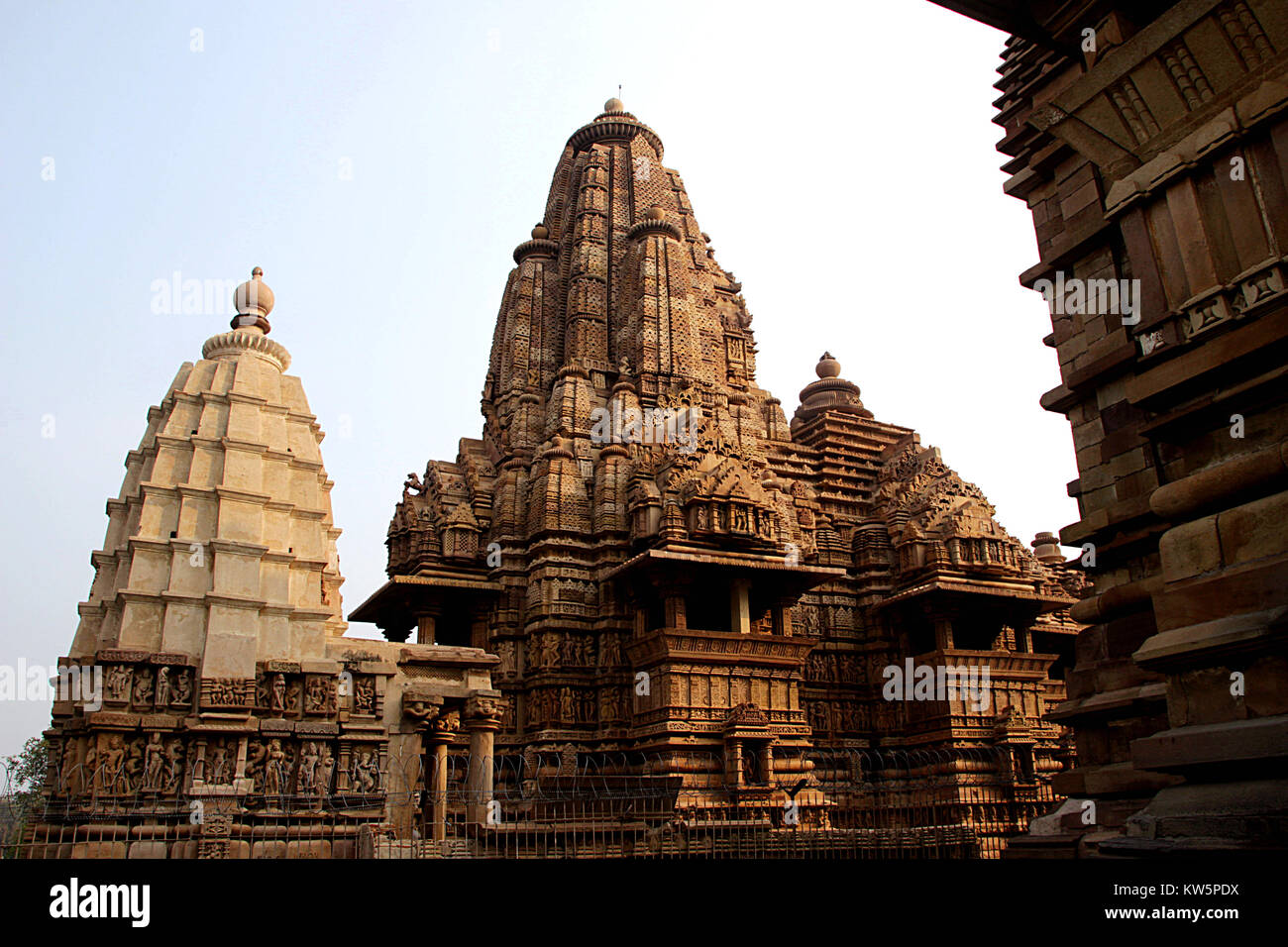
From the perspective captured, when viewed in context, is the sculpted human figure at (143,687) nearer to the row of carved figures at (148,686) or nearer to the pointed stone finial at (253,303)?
the row of carved figures at (148,686)

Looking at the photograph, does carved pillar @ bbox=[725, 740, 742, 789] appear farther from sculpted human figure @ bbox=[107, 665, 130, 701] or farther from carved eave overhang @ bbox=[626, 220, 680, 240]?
carved eave overhang @ bbox=[626, 220, 680, 240]

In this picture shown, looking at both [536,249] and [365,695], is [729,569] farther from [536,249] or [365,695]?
[536,249]

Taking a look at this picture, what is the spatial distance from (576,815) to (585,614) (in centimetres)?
844

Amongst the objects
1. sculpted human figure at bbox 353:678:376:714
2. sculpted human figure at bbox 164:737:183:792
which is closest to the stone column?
sculpted human figure at bbox 353:678:376:714

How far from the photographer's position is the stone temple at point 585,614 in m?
14.8

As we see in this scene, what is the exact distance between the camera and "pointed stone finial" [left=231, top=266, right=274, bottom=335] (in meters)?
19.3

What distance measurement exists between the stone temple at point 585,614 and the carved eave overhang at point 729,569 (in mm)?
124

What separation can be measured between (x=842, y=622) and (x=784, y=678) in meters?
5.68

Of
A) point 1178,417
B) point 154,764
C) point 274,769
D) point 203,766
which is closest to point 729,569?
point 274,769

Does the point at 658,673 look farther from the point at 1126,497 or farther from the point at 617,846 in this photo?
the point at 1126,497

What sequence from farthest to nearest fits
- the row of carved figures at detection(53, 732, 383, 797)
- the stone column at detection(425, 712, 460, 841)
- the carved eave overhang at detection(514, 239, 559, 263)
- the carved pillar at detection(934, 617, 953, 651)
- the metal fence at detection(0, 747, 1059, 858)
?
1. the carved eave overhang at detection(514, 239, 559, 263)
2. the carved pillar at detection(934, 617, 953, 651)
3. the stone column at detection(425, 712, 460, 841)
4. the row of carved figures at detection(53, 732, 383, 797)
5. the metal fence at detection(0, 747, 1059, 858)

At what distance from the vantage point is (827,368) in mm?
38875

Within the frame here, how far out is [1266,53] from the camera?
593 cm

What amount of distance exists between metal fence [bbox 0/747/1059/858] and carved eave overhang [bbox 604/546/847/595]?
4498 mm
